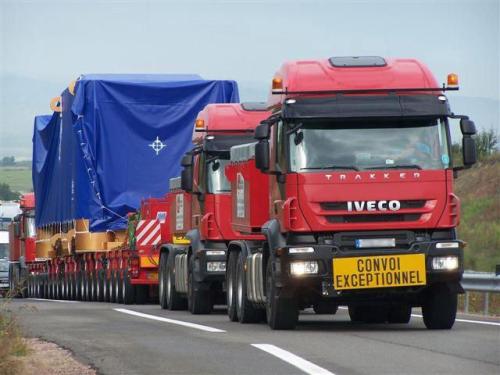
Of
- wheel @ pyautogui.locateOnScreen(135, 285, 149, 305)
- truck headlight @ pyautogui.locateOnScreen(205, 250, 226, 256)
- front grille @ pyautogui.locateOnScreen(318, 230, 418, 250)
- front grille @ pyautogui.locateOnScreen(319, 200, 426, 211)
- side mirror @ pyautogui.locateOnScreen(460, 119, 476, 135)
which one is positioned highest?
side mirror @ pyautogui.locateOnScreen(460, 119, 476, 135)

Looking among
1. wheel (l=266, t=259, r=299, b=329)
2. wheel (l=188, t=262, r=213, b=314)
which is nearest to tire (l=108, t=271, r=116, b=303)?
wheel (l=188, t=262, r=213, b=314)

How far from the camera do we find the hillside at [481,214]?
45.3 metres

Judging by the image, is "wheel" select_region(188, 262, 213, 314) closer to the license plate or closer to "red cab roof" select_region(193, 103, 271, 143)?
"red cab roof" select_region(193, 103, 271, 143)

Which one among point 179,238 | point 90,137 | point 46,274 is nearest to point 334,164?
point 179,238

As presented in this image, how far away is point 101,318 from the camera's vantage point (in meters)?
22.8

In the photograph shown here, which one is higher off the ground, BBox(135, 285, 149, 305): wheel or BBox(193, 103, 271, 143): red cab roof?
BBox(193, 103, 271, 143): red cab roof

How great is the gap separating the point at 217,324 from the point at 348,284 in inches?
137

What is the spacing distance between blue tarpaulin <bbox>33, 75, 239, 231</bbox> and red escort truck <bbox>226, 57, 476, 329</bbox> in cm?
1458

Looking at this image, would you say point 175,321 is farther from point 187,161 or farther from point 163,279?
point 163,279

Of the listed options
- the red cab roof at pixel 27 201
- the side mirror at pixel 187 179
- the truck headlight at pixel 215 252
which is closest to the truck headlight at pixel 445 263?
the truck headlight at pixel 215 252

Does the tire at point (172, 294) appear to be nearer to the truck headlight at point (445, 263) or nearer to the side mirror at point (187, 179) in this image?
the side mirror at point (187, 179)

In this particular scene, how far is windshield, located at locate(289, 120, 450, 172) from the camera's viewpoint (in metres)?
18.0

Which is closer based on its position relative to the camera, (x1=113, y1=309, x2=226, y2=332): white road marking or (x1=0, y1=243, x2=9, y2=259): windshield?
(x1=113, y1=309, x2=226, y2=332): white road marking

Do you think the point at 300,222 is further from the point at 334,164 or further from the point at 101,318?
the point at 101,318
